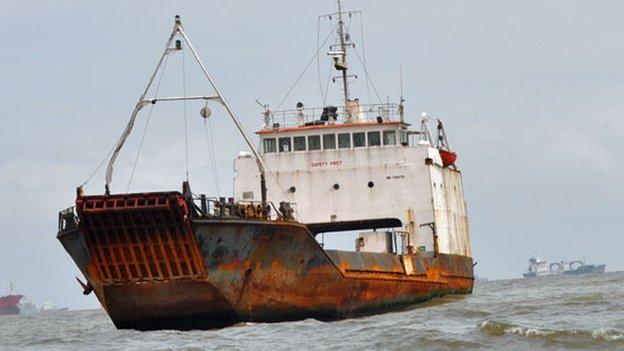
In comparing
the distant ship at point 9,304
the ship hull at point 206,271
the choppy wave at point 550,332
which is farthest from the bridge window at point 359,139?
the distant ship at point 9,304

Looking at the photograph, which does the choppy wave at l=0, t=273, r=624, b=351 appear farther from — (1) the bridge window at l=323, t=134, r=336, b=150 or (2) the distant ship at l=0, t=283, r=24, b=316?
(2) the distant ship at l=0, t=283, r=24, b=316

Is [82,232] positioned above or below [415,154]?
below

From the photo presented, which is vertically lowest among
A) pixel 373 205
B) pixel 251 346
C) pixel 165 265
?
pixel 251 346

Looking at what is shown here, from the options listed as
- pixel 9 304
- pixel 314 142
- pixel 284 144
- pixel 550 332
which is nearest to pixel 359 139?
pixel 314 142

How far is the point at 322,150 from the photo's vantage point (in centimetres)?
3844

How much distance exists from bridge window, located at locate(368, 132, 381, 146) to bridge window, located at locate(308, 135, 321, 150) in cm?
138

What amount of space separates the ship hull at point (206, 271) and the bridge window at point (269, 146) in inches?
287

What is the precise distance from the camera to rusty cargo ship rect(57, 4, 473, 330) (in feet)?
94.9

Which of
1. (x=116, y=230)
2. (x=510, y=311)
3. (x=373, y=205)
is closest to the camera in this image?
(x=116, y=230)

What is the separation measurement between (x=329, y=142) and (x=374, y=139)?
4.10 feet

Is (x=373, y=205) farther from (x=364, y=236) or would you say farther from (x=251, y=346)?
(x=251, y=346)

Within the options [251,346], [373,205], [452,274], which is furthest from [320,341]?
[452,274]

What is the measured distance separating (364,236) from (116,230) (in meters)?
10.8

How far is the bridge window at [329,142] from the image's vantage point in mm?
38656
